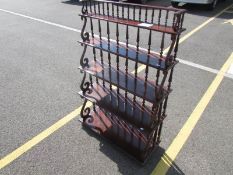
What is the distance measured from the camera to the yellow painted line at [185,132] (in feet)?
10.8

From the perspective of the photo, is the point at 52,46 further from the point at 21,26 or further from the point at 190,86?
the point at 190,86

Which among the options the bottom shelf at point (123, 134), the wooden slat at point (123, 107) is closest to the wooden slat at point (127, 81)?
the wooden slat at point (123, 107)

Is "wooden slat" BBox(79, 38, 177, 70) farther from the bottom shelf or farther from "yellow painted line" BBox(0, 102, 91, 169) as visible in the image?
"yellow painted line" BBox(0, 102, 91, 169)

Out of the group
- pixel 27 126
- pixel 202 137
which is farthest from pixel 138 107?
pixel 27 126

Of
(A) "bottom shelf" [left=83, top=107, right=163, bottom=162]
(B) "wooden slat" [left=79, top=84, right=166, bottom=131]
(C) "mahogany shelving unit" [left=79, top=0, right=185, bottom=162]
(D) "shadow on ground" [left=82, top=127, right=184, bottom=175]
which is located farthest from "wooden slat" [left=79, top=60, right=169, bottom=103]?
(D) "shadow on ground" [left=82, top=127, right=184, bottom=175]

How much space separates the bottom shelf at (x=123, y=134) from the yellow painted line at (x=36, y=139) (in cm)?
36

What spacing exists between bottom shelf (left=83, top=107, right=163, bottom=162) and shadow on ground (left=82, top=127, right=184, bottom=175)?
0.07 m

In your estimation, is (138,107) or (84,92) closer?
(138,107)

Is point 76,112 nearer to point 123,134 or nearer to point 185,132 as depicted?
point 123,134

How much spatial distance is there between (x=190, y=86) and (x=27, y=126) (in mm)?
3190

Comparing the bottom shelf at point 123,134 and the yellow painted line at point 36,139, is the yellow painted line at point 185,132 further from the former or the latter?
the yellow painted line at point 36,139

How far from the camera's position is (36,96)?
4.78 metres

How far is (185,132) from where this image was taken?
3.82m

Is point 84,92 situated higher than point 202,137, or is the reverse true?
point 84,92
